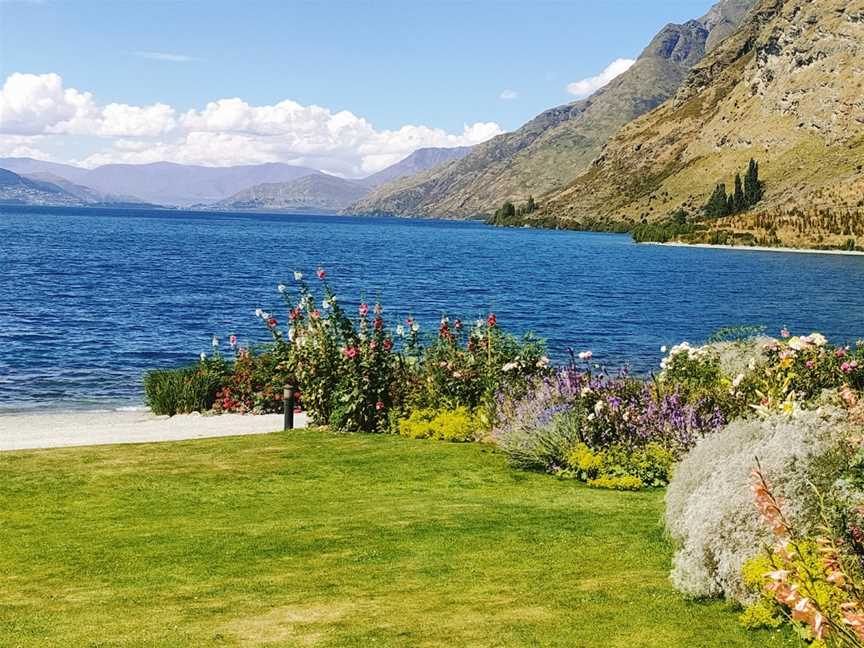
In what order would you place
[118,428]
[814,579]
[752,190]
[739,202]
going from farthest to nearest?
[752,190] < [739,202] < [118,428] < [814,579]

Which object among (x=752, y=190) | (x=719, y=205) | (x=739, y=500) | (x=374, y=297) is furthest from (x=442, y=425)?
(x=752, y=190)

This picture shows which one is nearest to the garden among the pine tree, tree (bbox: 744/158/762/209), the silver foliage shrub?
the silver foliage shrub

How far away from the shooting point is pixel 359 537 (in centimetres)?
1121

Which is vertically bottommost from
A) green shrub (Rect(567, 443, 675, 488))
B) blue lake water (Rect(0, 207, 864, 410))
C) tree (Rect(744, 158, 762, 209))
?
blue lake water (Rect(0, 207, 864, 410))

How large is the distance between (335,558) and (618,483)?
17.8ft

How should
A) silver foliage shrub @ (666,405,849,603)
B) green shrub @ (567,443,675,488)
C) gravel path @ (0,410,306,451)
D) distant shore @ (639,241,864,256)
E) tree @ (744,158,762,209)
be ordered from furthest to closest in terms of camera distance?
tree @ (744,158,762,209) → distant shore @ (639,241,864,256) → gravel path @ (0,410,306,451) → green shrub @ (567,443,675,488) → silver foliage shrub @ (666,405,849,603)

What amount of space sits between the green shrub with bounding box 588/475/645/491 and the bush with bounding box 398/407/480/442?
425 cm

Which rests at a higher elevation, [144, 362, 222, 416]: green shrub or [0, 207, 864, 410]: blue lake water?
[144, 362, 222, 416]: green shrub

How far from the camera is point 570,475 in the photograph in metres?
14.9

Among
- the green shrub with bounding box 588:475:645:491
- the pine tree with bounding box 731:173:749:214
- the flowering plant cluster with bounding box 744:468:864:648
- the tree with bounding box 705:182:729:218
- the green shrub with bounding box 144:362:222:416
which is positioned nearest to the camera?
the flowering plant cluster with bounding box 744:468:864:648

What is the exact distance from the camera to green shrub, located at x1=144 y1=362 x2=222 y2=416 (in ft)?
85.3

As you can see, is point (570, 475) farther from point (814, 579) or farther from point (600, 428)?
point (814, 579)

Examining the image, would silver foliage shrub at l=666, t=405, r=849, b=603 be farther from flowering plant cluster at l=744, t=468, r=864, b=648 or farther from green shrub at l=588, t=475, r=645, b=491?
green shrub at l=588, t=475, r=645, b=491

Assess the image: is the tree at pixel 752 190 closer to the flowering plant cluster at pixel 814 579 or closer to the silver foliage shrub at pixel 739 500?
the silver foliage shrub at pixel 739 500
